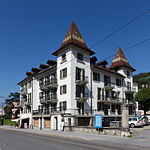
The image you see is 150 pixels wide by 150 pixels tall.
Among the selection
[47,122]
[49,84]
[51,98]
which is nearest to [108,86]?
[51,98]

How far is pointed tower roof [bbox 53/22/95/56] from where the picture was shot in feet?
112

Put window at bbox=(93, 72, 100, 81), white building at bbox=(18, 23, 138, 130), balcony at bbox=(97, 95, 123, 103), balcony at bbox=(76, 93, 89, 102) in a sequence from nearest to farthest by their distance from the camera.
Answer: white building at bbox=(18, 23, 138, 130) < balcony at bbox=(76, 93, 89, 102) < window at bbox=(93, 72, 100, 81) < balcony at bbox=(97, 95, 123, 103)

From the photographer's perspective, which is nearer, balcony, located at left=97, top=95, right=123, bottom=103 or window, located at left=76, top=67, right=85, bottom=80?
window, located at left=76, top=67, right=85, bottom=80

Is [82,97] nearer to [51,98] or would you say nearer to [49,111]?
[51,98]

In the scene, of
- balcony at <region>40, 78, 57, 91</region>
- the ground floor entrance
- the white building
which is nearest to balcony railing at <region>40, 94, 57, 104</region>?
the white building

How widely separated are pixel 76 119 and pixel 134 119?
948 centimetres

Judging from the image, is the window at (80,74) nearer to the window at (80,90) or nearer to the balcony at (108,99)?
the window at (80,90)

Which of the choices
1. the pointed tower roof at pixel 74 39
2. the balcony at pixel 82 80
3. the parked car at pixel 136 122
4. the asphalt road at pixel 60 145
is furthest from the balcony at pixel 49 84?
the asphalt road at pixel 60 145

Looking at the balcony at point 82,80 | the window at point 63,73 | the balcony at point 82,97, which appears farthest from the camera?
the window at point 63,73

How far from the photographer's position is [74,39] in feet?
114

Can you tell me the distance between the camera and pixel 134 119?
3077cm

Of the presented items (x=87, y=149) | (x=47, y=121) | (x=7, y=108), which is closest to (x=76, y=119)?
(x=47, y=121)

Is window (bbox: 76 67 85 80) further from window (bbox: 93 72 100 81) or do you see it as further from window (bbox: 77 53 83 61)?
window (bbox: 93 72 100 81)

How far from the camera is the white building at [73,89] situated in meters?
32.0
